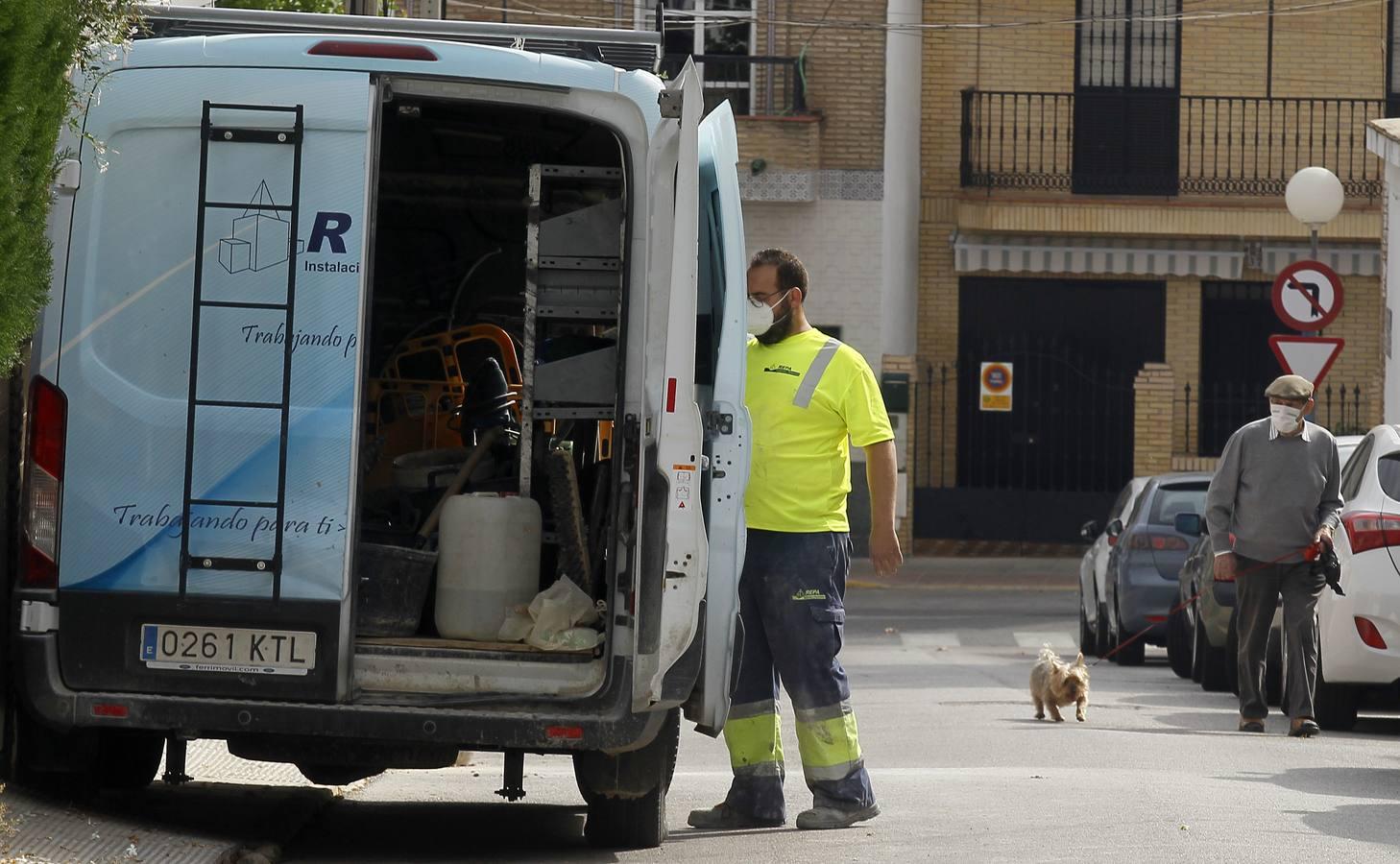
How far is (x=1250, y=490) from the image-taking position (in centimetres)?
1182

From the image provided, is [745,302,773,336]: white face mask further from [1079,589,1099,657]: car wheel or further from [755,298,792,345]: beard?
[1079,589,1099,657]: car wheel

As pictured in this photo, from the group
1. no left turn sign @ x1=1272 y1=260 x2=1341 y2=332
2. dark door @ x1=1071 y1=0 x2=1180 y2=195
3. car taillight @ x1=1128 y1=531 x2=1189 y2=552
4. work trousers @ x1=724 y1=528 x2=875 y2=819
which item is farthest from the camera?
dark door @ x1=1071 y1=0 x2=1180 y2=195

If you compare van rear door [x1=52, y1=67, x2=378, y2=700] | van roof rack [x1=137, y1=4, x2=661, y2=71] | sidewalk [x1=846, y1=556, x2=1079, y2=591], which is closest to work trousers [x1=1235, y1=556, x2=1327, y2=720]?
van roof rack [x1=137, y1=4, x2=661, y2=71]

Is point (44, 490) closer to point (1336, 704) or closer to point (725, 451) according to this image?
point (725, 451)

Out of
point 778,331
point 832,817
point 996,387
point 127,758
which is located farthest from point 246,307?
point 996,387

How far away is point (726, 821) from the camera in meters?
8.17

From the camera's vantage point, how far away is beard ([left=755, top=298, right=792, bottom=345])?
27.3 ft

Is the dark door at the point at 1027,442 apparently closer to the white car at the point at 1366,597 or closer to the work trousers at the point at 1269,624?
the white car at the point at 1366,597

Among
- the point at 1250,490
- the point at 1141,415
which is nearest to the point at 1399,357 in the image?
the point at 1141,415

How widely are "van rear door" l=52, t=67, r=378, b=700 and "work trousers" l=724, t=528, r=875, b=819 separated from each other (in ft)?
5.88

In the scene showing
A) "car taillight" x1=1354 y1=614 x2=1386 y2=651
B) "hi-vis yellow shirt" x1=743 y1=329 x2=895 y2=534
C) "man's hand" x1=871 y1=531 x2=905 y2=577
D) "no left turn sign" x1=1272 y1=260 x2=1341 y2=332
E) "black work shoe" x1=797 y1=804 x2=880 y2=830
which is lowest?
"black work shoe" x1=797 y1=804 x2=880 y2=830

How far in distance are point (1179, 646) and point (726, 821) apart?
859 cm

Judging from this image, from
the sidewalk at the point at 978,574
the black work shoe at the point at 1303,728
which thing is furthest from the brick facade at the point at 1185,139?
the black work shoe at the point at 1303,728

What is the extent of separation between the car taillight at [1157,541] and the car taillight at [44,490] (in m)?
11.5
